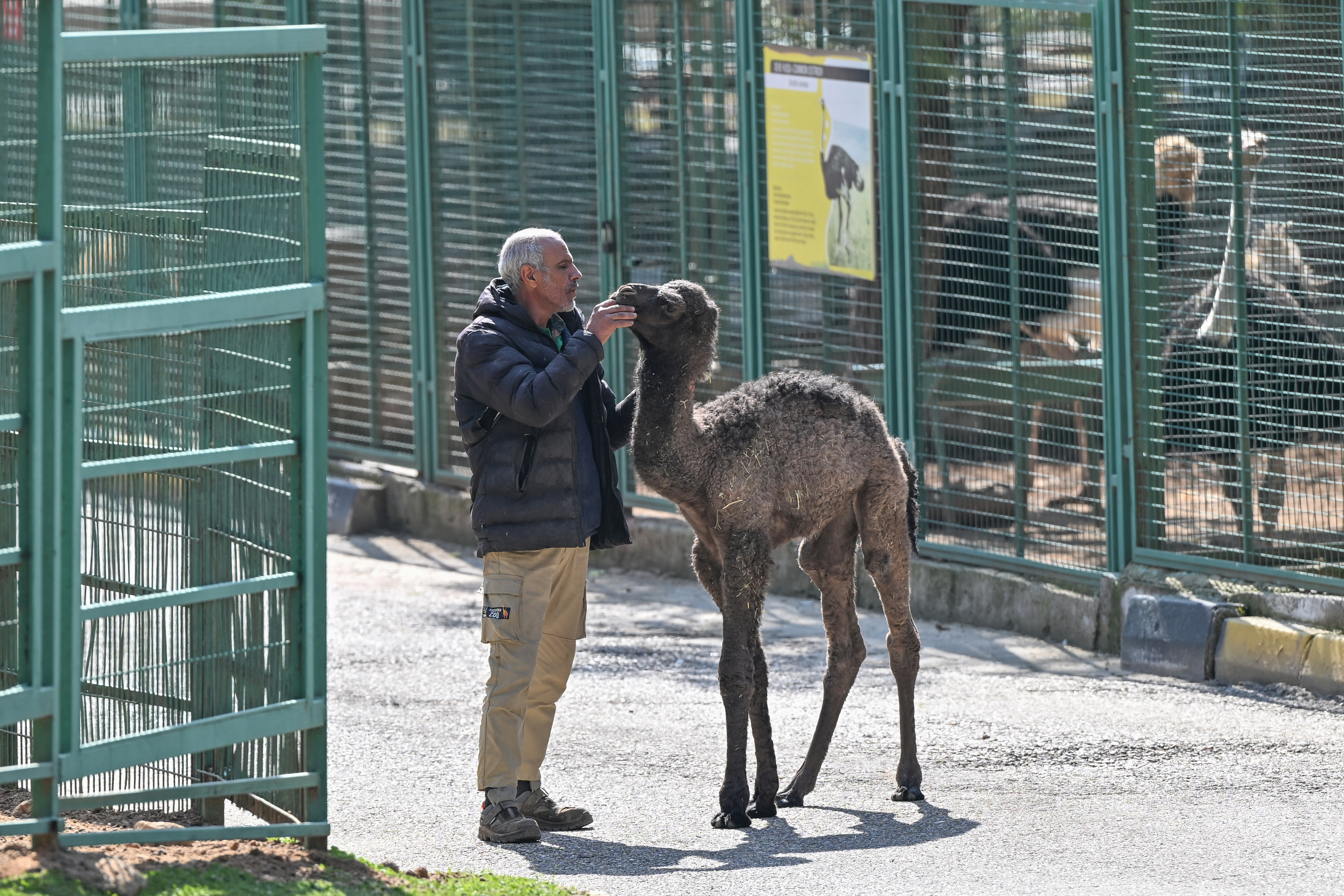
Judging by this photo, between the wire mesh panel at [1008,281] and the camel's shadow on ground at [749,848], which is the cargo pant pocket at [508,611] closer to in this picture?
the camel's shadow on ground at [749,848]

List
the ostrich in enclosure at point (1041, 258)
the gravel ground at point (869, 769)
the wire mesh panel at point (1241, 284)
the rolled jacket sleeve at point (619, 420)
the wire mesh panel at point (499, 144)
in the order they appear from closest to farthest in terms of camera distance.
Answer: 1. the gravel ground at point (869, 769)
2. the rolled jacket sleeve at point (619, 420)
3. the wire mesh panel at point (1241, 284)
4. the ostrich in enclosure at point (1041, 258)
5. the wire mesh panel at point (499, 144)

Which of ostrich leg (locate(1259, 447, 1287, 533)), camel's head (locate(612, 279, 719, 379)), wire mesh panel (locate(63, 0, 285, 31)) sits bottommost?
ostrich leg (locate(1259, 447, 1287, 533))

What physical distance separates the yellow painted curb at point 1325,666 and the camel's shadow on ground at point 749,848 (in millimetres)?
2594

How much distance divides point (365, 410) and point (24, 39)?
Answer: 28.7 feet

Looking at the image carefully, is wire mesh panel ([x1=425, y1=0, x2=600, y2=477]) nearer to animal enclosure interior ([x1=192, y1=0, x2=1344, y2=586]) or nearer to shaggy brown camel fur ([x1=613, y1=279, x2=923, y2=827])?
animal enclosure interior ([x1=192, y1=0, x2=1344, y2=586])

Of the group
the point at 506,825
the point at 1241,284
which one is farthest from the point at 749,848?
the point at 1241,284

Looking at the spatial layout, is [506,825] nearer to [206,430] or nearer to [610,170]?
[206,430]

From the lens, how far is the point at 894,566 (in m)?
7.10

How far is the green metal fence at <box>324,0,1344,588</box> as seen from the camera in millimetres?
8789

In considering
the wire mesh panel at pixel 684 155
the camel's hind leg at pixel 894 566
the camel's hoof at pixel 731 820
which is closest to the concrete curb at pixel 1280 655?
the camel's hind leg at pixel 894 566

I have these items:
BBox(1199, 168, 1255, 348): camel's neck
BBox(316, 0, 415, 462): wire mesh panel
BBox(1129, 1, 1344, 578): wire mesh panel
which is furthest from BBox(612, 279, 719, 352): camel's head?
BBox(316, 0, 415, 462): wire mesh panel

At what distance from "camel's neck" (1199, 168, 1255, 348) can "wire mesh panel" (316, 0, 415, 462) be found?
231 inches

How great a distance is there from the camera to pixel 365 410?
531 inches

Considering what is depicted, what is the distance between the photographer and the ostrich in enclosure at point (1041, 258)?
9234 mm
